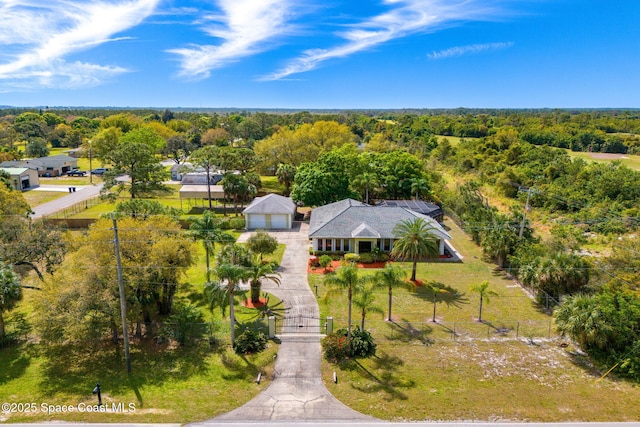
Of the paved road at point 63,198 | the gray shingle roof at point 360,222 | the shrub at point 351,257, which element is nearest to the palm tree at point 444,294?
the gray shingle roof at point 360,222

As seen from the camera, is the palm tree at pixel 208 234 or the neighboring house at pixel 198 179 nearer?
the palm tree at pixel 208 234

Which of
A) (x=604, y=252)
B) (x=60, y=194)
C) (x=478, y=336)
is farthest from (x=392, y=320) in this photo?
(x=60, y=194)

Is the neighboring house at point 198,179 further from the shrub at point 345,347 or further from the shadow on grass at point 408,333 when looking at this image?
the shrub at point 345,347

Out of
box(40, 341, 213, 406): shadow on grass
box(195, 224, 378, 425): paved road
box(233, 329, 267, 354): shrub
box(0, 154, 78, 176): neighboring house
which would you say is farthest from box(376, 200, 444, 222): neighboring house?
box(0, 154, 78, 176): neighboring house

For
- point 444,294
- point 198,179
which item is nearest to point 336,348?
point 444,294

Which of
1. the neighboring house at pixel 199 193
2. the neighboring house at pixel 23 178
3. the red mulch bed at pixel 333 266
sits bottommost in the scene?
the red mulch bed at pixel 333 266

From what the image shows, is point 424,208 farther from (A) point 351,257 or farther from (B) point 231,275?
(B) point 231,275
